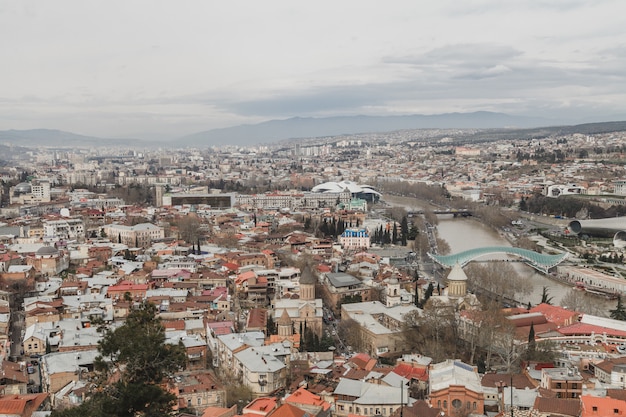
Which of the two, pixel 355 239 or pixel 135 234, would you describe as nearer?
pixel 135 234

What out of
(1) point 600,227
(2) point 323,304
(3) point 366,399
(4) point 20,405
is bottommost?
(1) point 600,227

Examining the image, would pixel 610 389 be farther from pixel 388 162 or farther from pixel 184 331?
pixel 388 162

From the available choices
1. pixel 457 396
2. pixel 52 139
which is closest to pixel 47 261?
pixel 457 396

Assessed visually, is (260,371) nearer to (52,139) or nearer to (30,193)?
(30,193)

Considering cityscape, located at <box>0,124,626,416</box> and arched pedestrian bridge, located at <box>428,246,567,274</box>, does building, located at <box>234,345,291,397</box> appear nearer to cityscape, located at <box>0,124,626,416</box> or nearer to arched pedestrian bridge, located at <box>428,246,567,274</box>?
cityscape, located at <box>0,124,626,416</box>

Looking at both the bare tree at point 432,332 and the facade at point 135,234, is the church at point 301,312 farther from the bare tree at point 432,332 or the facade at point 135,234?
the facade at point 135,234

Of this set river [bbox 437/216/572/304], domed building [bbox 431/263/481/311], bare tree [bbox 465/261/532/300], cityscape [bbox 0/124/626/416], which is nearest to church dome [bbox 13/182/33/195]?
cityscape [bbox 0/124/626/416]

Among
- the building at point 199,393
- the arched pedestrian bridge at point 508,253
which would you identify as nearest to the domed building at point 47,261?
the building at point 199,393

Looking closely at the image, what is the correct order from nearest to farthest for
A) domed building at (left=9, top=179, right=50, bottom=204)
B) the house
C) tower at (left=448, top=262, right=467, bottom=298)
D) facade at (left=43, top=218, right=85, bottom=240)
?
the house, tower at (left=448, top=262, right=467, bottom=298), facade at (left=43, top=218, right=85, bottom=240), domed building at (left=9, top=179, right=50, bottom=204)
